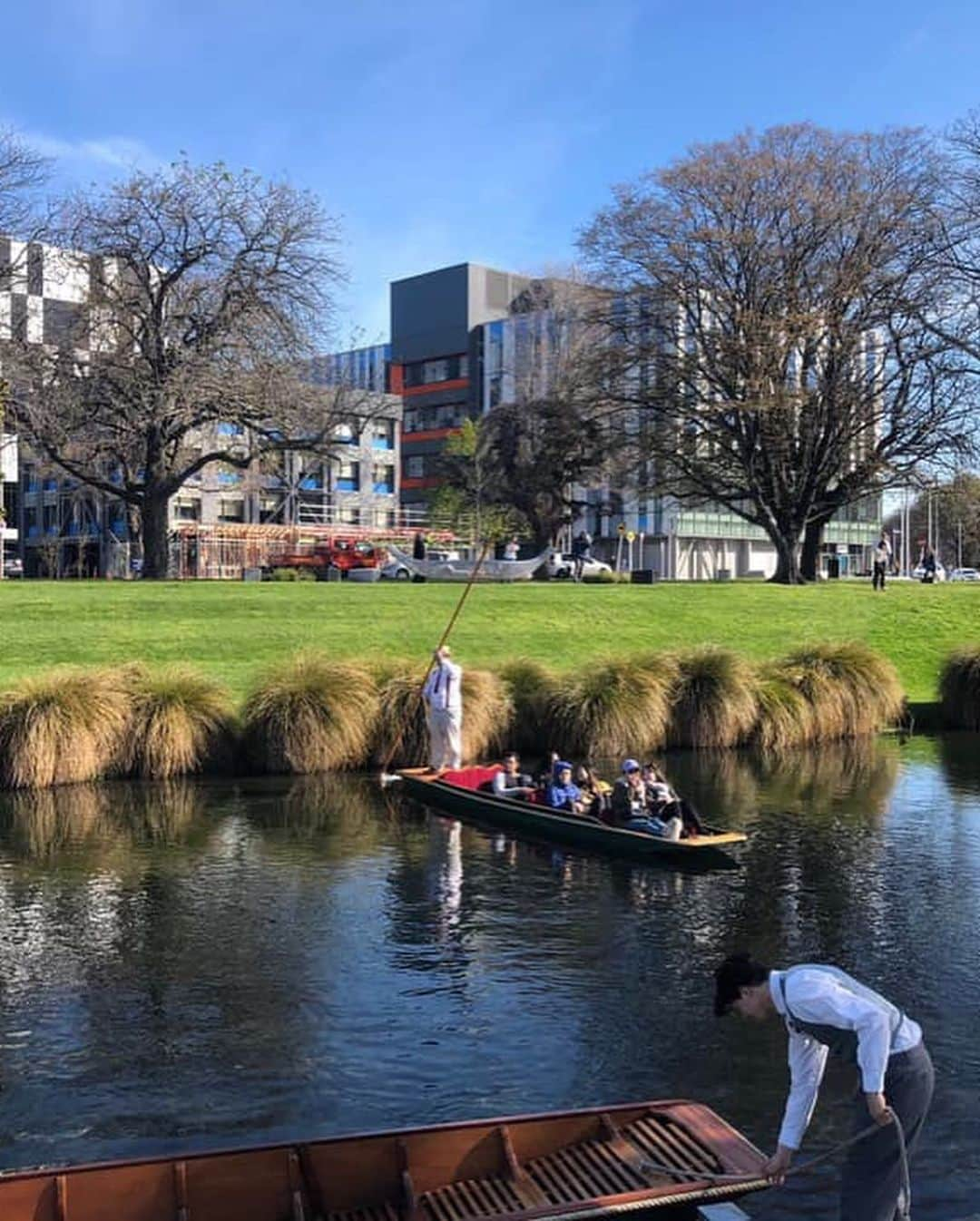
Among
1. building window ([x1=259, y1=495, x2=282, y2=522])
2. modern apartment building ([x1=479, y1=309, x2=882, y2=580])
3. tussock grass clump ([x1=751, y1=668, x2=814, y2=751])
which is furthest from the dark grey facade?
tussock grass clump ([x1=751, y1=668, x2=814, y2=751])

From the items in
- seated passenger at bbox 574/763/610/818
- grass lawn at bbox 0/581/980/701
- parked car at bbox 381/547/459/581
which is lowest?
seated passenger at bbox 574/763/610/818

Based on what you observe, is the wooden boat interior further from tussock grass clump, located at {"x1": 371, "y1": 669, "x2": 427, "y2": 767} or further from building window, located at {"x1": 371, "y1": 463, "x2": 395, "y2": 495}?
building window, located at {"x1": 371, "y1": 463, "x2": 395, "y2": 495}

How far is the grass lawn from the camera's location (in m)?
26.1

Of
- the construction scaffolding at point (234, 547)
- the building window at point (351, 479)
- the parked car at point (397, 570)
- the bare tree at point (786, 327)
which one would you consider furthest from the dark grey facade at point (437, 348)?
the bare tree at point (786, 327)

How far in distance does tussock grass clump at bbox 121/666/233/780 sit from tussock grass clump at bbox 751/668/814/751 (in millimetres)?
9769

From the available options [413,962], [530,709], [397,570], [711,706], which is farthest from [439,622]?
[397,570]

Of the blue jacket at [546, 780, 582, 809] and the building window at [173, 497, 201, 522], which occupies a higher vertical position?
the building window at [173, 497, 201, 522]

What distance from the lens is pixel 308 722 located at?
20.7 meters

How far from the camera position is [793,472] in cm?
4534

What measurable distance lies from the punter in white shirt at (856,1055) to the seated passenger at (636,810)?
840cm

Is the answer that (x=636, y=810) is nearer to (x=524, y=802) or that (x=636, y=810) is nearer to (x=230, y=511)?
(x=524, y=802)

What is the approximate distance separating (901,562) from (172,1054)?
11266 centimetres

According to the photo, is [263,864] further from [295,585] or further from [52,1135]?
[295,585]

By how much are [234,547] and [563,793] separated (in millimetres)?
51970
